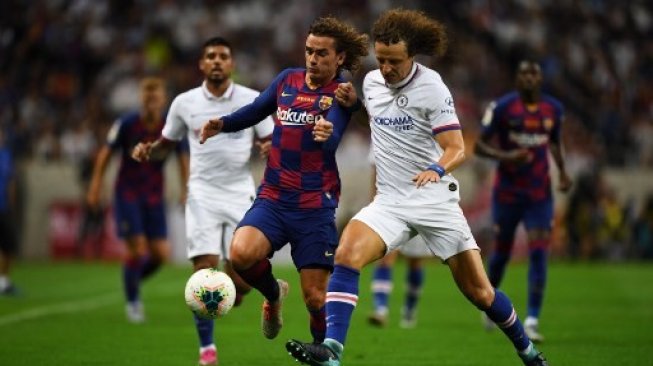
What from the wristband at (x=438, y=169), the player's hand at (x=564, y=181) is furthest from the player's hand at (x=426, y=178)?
the player's hand at (x=564, y=181)

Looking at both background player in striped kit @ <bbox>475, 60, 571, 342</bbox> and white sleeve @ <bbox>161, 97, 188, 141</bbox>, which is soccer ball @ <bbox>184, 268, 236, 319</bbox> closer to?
white sleeve @ <bbox>161, 97, 188, 141</bbox>

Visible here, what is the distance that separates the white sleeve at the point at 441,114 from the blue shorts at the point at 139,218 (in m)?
6.79

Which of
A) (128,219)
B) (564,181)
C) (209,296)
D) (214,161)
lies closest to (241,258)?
(209,296)

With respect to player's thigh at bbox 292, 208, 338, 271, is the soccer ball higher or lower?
lower

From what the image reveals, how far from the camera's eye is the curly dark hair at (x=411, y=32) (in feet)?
29.1

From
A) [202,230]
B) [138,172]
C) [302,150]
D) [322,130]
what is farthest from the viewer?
[138,172]

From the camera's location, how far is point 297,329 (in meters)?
13.8

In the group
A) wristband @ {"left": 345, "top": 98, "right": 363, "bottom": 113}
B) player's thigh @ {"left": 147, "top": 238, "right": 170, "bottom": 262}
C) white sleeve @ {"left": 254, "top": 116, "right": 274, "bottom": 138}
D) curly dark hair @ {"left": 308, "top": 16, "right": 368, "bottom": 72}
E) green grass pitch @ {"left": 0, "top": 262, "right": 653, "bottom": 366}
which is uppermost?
curly dark hair @ {"left": 308, "top": 16, "right": 368, "bottom": 72}

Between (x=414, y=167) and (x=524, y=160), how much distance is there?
462 cm

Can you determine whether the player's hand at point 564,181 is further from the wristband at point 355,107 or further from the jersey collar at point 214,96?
the wristband at point 355,107

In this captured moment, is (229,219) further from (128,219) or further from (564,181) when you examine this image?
(564,181)

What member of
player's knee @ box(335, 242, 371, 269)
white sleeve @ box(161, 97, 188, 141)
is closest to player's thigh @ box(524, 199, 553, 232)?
white sleeve @ box(161, 97, 188, 141)

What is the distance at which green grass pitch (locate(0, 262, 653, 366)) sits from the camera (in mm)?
11070

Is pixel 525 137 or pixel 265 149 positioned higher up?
pixel 265 149
